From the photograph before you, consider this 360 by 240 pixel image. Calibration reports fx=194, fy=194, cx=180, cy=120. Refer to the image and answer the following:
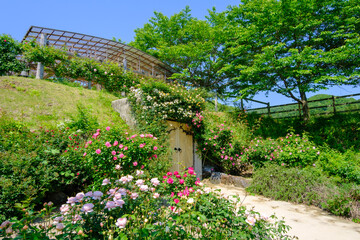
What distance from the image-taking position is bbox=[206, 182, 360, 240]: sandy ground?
298 centimetres

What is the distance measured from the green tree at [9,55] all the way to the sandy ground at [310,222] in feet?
36.4

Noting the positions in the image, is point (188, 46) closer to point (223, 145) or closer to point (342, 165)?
point (223, 145)

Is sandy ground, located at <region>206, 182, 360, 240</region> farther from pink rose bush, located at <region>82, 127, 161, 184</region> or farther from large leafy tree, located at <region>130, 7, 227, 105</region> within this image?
large leafy tree, located at <region>130, 7, 227, 105</region>

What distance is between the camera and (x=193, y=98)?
24.0 ft

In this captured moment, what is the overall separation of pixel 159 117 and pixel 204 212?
4643 millimetres

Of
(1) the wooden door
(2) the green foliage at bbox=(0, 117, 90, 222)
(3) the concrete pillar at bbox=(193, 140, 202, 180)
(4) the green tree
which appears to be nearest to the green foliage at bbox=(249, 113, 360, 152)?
(3) the concrete pillar at bbox=(193, 140, 202, 180)

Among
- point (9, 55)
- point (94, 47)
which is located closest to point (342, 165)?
point (9, 55)

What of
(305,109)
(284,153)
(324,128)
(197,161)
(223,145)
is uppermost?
(305,109)

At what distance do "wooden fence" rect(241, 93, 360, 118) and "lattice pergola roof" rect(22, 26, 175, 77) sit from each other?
29.3 feet

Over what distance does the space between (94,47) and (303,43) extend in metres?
13.5

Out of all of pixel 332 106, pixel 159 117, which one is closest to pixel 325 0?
pixel 332 106

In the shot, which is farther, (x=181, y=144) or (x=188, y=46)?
(x=188, y=46)

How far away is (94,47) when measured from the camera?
14.5 m

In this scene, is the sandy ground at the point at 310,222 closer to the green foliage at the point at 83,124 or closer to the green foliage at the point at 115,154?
the green foliage at the point at 115,154
